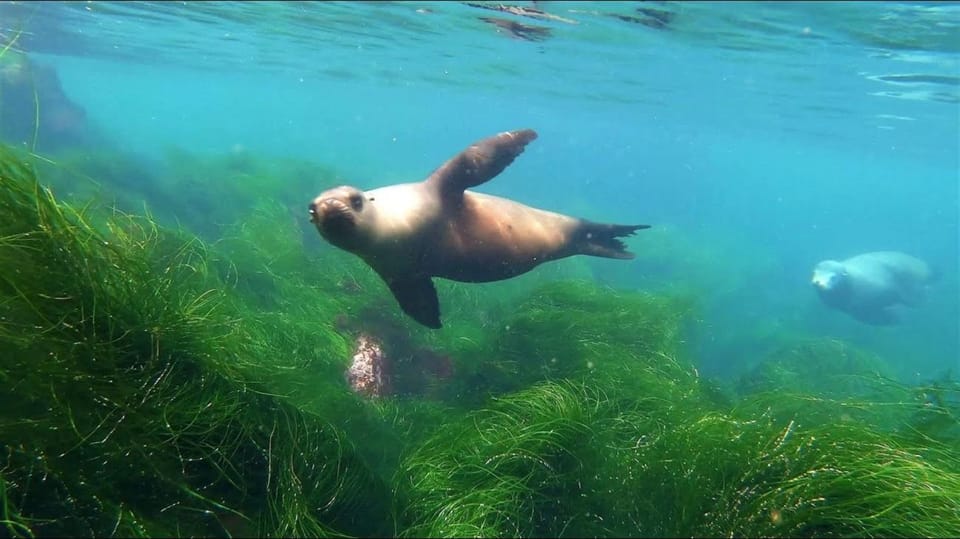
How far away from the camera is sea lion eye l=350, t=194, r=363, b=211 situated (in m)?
3.68

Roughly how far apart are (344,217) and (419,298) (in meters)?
1.93

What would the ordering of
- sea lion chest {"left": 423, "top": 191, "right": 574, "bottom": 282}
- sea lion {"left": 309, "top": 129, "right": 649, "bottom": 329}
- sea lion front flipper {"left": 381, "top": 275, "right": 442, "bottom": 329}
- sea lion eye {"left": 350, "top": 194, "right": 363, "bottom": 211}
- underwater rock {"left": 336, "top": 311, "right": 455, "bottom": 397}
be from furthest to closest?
underwater rock {"left": 336, "top": 311, "right": 455, "bottom": 397} < sea lion front flipper {"left": 381, "top": 275, "right": 442, "bottom": 329} < sea lion chest {"left": 423, "top": 191, "right": 574, "bottom": 282} < sea lion {"left": 309, "top": 129, "right": 649, "bottom": 329} < sea lion eye {"left": 350, "top": 194, "right": 363, "bottom": 211}

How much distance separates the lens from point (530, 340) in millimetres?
6082

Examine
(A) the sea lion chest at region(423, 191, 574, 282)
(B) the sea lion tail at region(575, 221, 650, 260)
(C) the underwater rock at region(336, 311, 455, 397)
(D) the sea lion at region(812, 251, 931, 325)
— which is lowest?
(D) the sea lion at region(812, 251, 931, 325)

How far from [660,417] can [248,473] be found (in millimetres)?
2750

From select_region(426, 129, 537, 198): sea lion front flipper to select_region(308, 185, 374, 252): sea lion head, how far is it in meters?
1.17

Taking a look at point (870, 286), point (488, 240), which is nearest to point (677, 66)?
point (870, 286)

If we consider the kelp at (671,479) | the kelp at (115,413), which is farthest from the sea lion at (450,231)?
the kelp at (671,479)

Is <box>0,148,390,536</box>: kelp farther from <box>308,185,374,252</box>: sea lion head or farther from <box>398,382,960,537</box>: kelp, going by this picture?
<box>308,185,374,252</box>: sea lion head

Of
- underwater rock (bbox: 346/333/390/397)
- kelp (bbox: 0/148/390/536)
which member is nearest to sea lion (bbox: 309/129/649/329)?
underwater rock (bbox: 346/333/390/397)

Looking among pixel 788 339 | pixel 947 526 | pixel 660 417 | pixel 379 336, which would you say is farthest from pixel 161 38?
pixel 947 526

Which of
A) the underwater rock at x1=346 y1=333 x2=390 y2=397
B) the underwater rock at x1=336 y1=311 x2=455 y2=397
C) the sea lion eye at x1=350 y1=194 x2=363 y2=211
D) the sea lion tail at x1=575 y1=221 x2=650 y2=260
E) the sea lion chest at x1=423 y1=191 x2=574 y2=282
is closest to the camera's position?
the sea lion eye at x1=350 y1=194 x2=363 y2=211

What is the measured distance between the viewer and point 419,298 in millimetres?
A: 5238

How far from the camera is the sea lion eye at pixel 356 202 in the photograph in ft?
12.1
